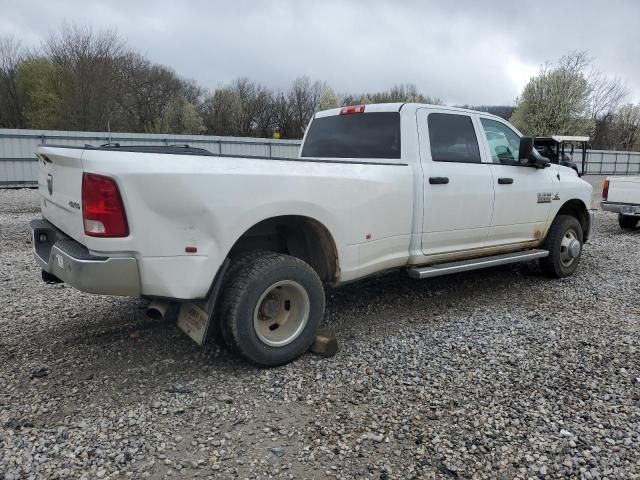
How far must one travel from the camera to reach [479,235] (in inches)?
200

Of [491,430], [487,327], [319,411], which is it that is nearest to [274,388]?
[319,411]

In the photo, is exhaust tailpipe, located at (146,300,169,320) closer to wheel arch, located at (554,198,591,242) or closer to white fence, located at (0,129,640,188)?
wheel arch, located at (554,198,591,242)

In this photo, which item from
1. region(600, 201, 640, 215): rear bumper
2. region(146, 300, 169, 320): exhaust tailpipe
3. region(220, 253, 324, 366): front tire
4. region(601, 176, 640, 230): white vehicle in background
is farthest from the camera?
region(601, 176, 640, 230): white vehicle in background

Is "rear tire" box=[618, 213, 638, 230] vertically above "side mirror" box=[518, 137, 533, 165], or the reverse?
"side mirror" box=[518, 137, 533, 165]

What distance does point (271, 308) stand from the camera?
3.64m

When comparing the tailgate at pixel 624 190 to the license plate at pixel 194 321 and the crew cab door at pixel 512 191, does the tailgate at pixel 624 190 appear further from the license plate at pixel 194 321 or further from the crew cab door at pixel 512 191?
the license plate at pixel 194 321

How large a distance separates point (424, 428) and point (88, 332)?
2940mm

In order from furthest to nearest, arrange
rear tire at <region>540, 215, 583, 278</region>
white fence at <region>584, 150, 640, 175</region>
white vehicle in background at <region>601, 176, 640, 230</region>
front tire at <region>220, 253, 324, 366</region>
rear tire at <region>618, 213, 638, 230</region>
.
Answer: white fence at <region>584, 150, 640, 175</region> < rear tire at <region>618, 213, 638, 230</region> < white vehicle in background at <region>601, 176, 640, 230</region> < rear tire at <region>540, 215, 583, 278</region> < front tire at <region>220, 253, 324, 366</region>

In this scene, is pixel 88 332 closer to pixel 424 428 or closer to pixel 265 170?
pixel 265 170

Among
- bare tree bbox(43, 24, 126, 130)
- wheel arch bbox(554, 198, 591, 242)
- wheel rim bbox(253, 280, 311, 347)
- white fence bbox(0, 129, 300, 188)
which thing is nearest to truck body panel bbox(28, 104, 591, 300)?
wheel arch bbox(554, 198, 591, 242)

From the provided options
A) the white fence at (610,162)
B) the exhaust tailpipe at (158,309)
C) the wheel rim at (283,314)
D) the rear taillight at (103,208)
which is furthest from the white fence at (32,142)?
the white fence at (610,162)

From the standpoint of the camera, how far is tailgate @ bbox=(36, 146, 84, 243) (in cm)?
313

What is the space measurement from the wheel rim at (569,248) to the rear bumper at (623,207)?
16.6 feet

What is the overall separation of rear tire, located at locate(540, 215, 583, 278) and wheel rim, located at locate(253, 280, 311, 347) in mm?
3755
